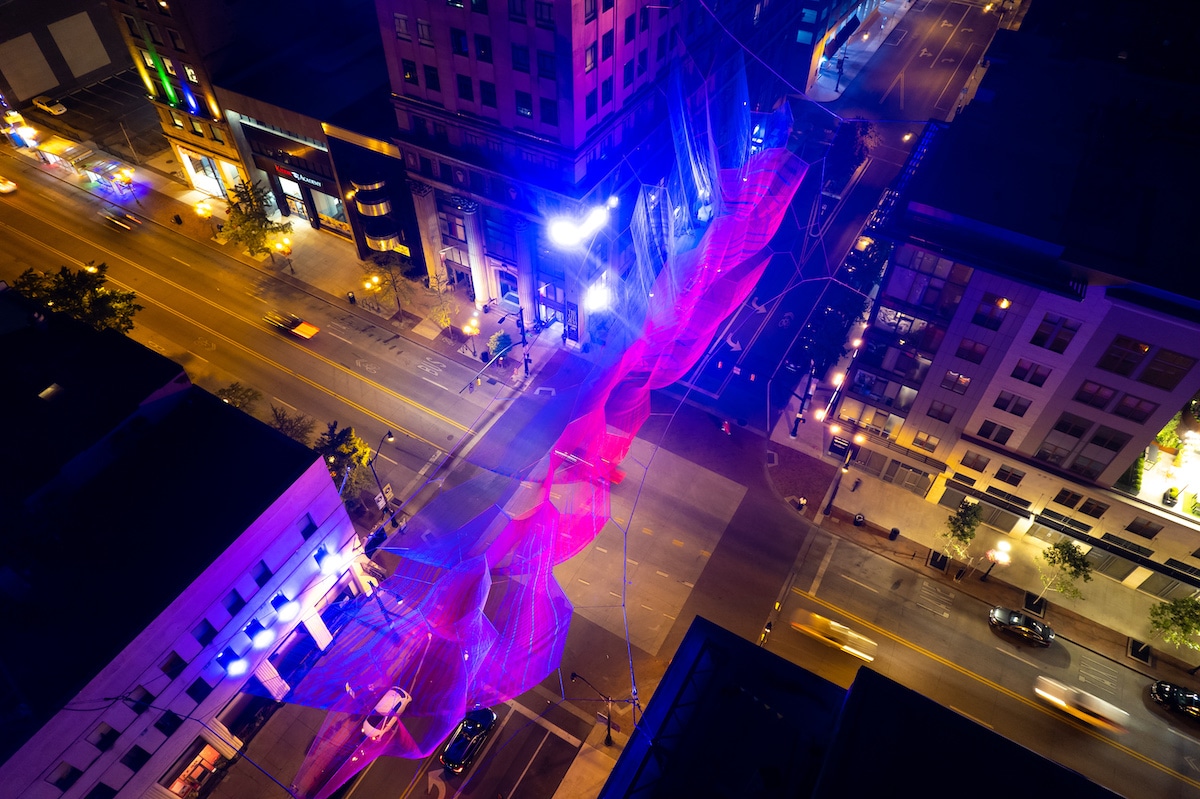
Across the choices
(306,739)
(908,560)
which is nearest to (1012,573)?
(908,560)

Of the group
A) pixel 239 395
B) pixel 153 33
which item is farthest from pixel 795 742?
pixel 153 33

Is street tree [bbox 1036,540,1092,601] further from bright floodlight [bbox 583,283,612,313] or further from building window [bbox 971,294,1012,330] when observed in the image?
bright floodlight [bbox 583,283,612,313]

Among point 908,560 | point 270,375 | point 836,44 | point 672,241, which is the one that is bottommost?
point 270,375

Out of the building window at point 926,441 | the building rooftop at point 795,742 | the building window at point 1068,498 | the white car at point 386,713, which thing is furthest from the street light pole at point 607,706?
the building window at point 1068,498

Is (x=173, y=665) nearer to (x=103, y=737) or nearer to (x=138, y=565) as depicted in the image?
(x=103, y=737)

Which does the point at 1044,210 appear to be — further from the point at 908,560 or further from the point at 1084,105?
the point at 908,560

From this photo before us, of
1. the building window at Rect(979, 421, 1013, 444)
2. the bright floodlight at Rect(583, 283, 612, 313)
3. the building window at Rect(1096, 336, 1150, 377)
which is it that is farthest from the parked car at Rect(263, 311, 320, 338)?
the building window at Rect(1096, 336, 1150, 377)
